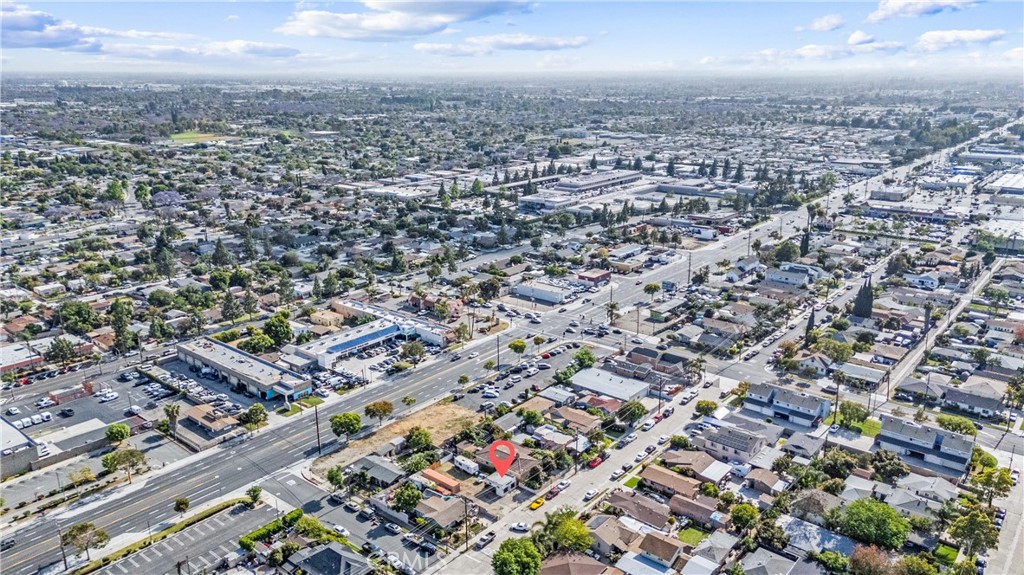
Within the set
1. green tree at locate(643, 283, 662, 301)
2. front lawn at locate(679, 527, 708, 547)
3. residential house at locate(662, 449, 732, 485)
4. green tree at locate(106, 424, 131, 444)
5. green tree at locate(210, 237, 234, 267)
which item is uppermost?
green tree at locate(210, 237, 234, 267)

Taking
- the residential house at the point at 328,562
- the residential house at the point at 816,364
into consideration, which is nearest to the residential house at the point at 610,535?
the residential house at the point at 328,562

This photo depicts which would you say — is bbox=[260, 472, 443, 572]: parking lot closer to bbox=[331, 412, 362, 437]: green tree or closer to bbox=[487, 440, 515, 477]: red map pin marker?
bbox=[331, 412, 362, 437]: green tree

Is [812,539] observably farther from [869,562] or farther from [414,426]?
[414,426]

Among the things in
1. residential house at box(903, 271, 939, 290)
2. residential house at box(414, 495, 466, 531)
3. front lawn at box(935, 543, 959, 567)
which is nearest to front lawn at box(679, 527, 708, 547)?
front lawn at box(935, 543, 959, 567)

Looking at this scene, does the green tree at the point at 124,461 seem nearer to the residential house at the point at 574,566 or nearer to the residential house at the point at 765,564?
the residential house at the point at 574,566

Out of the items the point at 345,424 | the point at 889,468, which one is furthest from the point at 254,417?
the point at 889,468
